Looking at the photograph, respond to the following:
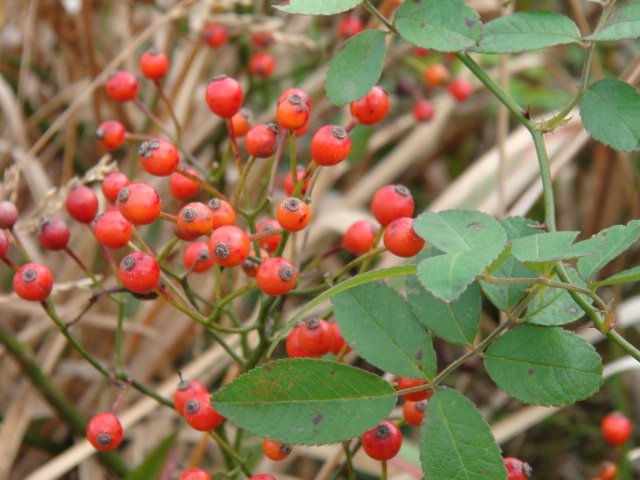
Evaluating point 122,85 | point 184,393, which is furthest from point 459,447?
point 122,85

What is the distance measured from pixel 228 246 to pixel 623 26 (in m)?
0.69

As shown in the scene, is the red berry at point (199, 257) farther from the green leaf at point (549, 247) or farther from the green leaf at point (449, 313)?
the green leaf at point (549, 247)

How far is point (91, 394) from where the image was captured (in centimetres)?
236

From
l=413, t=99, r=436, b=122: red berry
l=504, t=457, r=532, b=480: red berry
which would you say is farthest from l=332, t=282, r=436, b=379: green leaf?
l=413, t=99, r=436, b=122: red berry

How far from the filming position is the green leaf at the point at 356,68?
3.71ft

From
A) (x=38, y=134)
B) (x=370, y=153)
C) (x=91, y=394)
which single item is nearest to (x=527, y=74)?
(x=370, y=153)

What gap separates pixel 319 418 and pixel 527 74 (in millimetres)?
3017

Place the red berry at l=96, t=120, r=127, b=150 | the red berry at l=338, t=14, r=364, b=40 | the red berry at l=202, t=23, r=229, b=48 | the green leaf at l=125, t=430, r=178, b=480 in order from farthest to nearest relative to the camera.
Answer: the red berry at l=338, t=14, r=364, b=40
the red berry at l=202, t=23, r=229, b=48
the green leaf at l=125, t=430, r=178, b=480
the red berry at l=96, t=120, r=127, b=150

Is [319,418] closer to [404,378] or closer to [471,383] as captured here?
[404,378]

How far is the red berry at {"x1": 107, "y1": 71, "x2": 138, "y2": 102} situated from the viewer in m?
1.64

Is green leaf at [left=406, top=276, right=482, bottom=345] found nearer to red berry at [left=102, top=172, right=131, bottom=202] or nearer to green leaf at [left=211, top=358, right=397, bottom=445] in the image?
green leaf at [left=211, top=358, right=397, bottom=445]

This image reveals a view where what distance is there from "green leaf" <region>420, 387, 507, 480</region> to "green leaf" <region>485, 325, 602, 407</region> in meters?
0.08

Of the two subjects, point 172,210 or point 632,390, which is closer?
point 172,210

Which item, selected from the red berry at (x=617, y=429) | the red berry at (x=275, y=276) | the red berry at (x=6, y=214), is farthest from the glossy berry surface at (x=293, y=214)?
the red berry at (x=617, y=429)
